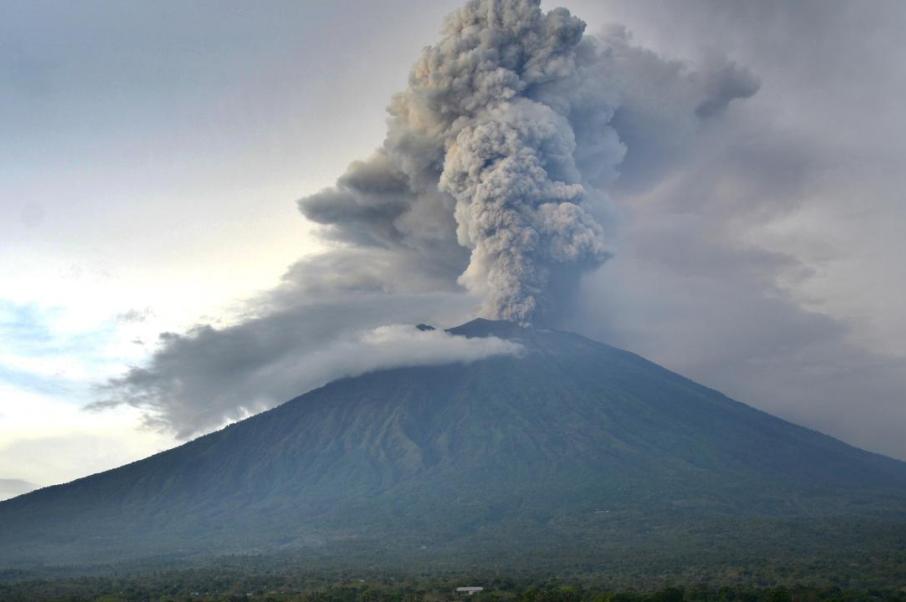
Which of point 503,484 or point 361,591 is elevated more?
point 503,484

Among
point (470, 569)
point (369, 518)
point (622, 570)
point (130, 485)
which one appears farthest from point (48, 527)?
point (622, 570)

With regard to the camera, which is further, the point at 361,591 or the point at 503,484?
the point at 503,484

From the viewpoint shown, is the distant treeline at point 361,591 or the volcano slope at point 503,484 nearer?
the distant treeline at point 361,591

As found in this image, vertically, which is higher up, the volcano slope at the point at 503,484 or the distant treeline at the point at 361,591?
the volcano slope at the point at 503,484

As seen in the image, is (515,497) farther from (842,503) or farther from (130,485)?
(130,485)

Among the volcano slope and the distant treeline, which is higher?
the volcano slope

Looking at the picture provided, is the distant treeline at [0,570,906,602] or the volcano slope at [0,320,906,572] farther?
the volcano slope at [0,320,906,572]

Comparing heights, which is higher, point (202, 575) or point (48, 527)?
point (48, 527)

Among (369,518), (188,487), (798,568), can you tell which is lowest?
(798,568)
